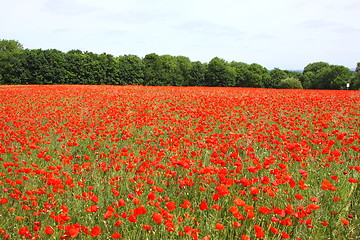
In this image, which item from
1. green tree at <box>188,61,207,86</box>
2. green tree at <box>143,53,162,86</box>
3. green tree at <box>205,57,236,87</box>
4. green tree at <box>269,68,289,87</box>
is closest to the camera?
green tree at <box>143,53,162,86</box>

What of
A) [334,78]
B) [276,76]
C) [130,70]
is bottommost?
[334,78]

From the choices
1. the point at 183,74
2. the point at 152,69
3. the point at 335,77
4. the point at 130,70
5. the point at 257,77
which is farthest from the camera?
the point at 183,74

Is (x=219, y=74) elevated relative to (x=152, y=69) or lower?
lower

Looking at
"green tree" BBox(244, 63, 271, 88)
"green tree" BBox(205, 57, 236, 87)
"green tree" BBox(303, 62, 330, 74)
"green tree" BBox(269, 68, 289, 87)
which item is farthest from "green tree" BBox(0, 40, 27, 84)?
"green tree" BBox(303, 62, 330, 74)

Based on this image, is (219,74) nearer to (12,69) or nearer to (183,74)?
(183,74)

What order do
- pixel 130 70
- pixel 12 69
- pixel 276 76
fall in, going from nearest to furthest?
1. pixel 12 69
2. pixel 130 70
3. pixel 276 76

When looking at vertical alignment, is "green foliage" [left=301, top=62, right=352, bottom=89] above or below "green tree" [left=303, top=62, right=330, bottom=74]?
below

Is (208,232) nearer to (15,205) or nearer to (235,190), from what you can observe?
(235,190)

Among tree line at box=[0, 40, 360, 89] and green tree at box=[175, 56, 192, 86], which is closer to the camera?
tree line at box=[0, 40, 360, 89]

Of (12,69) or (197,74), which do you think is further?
(197,74)

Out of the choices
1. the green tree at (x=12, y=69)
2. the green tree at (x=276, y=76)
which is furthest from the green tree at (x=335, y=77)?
the green tree at (x=12, y=69)

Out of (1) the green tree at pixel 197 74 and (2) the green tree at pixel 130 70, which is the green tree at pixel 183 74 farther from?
(2) the green tree at pixel 130 70

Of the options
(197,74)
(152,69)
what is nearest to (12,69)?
(152,69)

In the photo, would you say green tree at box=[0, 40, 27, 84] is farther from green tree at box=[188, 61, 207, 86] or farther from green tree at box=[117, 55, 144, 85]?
green tree at box=[188, 61, 207, 86]
